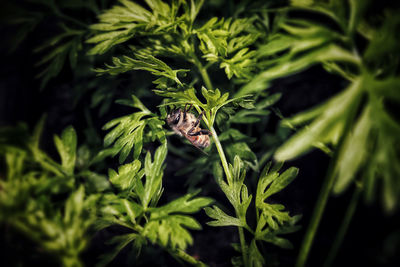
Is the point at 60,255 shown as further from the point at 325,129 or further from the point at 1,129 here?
the point at 325,129

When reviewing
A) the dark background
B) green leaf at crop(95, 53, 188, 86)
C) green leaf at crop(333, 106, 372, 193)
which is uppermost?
green leaf at crop(95, 53, 188, 86)

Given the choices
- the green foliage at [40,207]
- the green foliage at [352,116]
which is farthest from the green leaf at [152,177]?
the green foliage at [352,116]

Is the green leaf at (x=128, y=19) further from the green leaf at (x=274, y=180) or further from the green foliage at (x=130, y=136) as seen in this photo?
the green leaf at (x=274, y=180)

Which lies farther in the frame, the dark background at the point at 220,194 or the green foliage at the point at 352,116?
the dark background at the point at 220,194

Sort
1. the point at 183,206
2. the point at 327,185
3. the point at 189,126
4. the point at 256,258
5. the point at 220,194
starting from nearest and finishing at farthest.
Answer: the point at 327,185 < the point at 183,206 < the point at 256,258 < the point at 189,126 < the point at 220,194

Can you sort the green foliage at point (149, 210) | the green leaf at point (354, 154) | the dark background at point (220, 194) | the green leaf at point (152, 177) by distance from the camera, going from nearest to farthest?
1. the green leaf at point (354, 154)
2. the green foliage at point (149, 210)
3. the green leaf at point (152, 177)
4. the dark background at point (220, 194)

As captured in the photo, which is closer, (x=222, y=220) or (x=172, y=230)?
(x=172, y=230)

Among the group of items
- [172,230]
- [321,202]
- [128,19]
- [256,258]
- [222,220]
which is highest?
[128,19]

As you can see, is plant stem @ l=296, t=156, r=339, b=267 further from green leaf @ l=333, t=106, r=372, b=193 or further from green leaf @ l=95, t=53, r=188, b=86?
green leaf @ l=95, t=53, r=188, b=86

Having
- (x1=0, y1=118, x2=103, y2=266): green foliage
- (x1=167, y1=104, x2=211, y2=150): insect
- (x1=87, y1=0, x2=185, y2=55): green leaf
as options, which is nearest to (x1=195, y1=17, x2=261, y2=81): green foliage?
(x1=87, y1=0, x2=185, y2=55): green leaf

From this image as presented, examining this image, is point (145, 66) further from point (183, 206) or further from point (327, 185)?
point (327, 185)

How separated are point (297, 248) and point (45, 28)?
3.32 m

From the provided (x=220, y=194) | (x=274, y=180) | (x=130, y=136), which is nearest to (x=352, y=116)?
(x=274, y=180)

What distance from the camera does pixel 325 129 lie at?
59 centimetres
